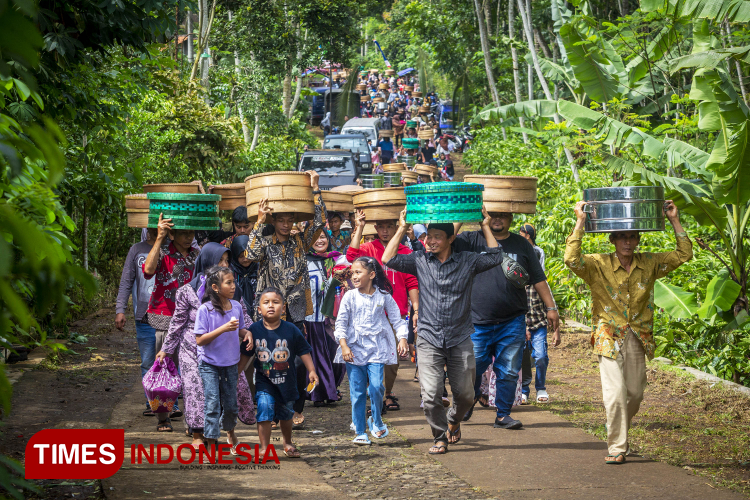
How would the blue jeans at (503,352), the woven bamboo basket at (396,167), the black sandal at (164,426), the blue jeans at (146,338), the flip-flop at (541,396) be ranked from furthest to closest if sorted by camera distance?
the woven bamboo basket at (396,167) → the flip-flop at (541,396) → the blue jeans at (146,338) → the blue jeans at (503,352) → the black sandal at (164,426)

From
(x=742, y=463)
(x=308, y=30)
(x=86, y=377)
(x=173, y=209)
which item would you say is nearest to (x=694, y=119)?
(x=742, y=463)

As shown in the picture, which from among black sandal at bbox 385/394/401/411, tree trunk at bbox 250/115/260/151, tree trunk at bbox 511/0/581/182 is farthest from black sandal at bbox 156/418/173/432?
tree trunk at bbox 250/115/260/151

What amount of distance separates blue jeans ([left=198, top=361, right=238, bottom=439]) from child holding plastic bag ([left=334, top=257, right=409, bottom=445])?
0.95 metres

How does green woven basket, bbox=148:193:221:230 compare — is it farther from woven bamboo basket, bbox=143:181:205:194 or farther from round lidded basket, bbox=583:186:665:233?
round lidded basket, bbox=583:186:665:233

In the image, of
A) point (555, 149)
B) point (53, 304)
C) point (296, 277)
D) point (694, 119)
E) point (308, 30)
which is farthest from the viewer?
point (308, 30)

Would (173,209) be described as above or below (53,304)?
above

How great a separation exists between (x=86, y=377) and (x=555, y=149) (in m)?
11.8

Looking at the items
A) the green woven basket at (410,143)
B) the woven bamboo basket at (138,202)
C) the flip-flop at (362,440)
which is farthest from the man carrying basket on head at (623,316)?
the green woven basket at (410,143)

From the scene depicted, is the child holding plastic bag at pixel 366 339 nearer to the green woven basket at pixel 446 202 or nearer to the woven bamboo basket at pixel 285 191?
the woven bamboo basket at pixel 285 191

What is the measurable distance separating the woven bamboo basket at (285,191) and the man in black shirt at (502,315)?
145 cm

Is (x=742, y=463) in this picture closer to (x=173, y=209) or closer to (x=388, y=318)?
(x=388, y=318)

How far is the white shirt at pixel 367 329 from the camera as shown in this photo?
6.77m

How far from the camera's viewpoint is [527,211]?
6.99 metres

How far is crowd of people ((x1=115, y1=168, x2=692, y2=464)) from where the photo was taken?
6141 mm
